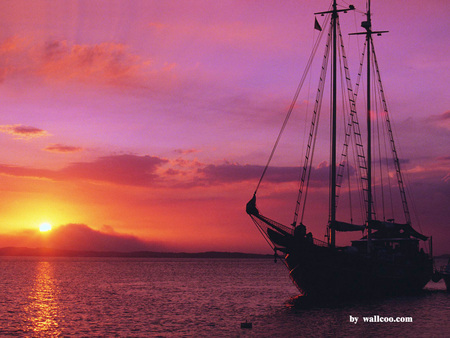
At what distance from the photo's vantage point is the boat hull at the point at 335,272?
5603 cm

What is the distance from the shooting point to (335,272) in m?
57.2

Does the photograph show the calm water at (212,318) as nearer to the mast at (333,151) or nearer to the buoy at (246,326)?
the buoy at (246,326)

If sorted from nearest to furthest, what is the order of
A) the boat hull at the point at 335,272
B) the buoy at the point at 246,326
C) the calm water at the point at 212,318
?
1. the calm water at the point at 212,318
2. the buoy at the point at 246,326
3. the boat hull at the point at 335,272

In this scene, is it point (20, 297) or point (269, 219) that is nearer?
point (269, 219)

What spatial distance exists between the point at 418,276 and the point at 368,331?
33.7 m

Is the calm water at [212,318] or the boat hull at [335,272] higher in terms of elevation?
the boat hull at [335,272]

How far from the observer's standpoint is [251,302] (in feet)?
237

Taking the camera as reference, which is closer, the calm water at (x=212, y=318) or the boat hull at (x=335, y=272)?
the calm water at (x=212, y=318)

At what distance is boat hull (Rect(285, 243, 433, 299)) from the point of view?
56.0 m

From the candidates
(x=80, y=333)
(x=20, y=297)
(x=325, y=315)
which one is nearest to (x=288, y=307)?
(x=325, y=315)

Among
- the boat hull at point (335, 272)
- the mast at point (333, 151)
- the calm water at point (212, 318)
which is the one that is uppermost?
the mast at point (333, 151)

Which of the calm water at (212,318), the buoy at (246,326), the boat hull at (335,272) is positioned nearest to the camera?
the calm water at (212,318)

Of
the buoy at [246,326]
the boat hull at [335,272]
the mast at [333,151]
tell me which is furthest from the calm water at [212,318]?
the mast at [333,151]

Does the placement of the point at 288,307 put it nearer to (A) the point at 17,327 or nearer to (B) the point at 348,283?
(B) the point at 348,283
